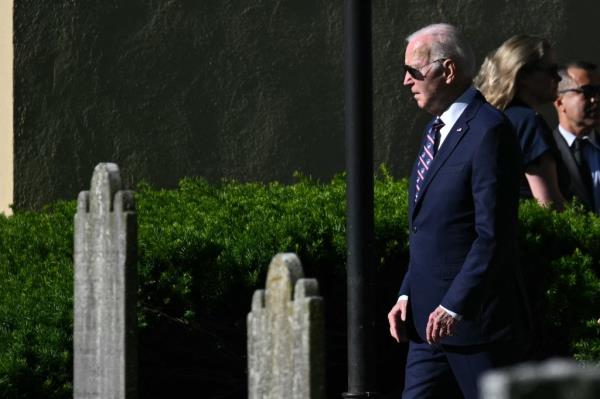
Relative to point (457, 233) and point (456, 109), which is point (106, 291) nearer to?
point (457, 233)

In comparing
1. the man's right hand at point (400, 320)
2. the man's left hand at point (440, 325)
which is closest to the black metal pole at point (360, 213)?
the man's right hand at point (400, 320)

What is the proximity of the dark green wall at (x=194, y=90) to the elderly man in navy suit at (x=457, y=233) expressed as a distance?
3689mm

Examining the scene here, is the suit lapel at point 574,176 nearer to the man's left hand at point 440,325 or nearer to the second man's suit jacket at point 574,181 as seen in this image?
the second man's suit jacket at point 574,181

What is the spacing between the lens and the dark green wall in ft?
26.7

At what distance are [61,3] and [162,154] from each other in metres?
1.10

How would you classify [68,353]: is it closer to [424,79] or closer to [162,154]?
[424,79]

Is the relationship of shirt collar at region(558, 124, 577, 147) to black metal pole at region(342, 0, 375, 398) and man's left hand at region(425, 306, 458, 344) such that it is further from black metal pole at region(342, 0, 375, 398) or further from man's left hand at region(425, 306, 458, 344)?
man's left hand at region(425, 306, 458, 344)

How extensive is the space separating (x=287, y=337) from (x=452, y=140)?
140cm

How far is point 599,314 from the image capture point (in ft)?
19.5

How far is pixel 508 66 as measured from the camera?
6301 millimetres

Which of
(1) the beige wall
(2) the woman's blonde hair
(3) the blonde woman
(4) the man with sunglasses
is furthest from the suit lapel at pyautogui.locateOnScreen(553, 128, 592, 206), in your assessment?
(1) the beige wall

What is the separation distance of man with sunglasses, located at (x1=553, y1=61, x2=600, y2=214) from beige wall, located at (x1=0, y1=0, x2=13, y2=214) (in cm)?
324

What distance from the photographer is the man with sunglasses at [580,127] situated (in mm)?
7090

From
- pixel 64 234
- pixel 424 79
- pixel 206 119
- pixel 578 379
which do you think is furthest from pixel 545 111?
pixel 578 379
